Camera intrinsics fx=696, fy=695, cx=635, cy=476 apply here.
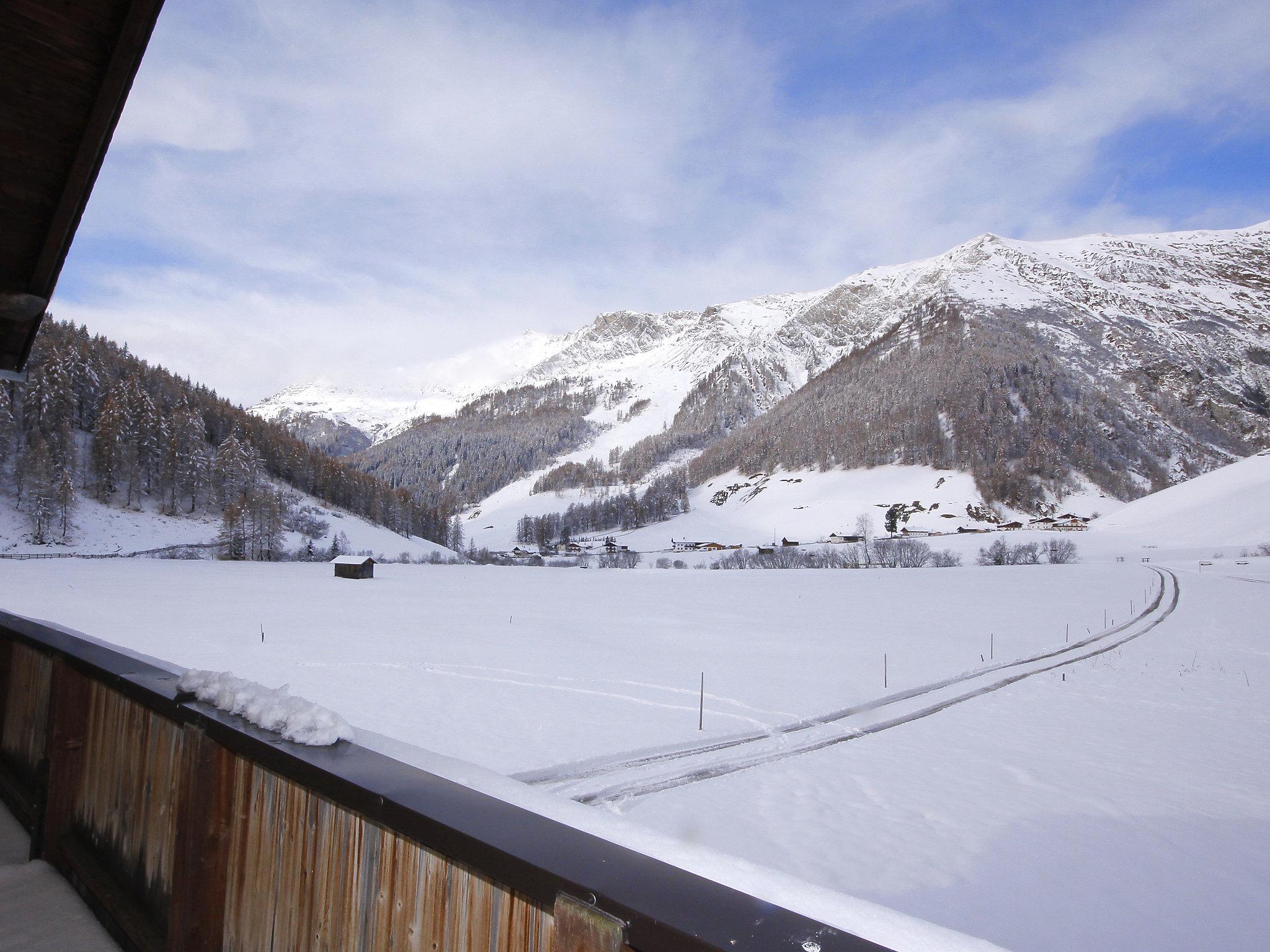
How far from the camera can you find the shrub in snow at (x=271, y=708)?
243 cm

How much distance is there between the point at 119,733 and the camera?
11.8ft

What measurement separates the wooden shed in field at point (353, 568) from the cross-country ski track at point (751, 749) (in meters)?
49.0

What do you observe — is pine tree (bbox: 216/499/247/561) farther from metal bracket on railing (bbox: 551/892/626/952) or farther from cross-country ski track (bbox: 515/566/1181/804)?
metal bracket on railing (bbox: 551/892/626/952)

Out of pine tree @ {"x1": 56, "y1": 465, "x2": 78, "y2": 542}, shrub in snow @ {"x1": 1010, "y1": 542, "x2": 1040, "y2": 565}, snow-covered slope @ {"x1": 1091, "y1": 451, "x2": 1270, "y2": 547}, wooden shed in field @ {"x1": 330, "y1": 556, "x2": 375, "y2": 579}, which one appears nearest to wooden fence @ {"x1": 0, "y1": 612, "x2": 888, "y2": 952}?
wooden shed in field @ {"x1": 330, "y1": 556, "x2": 375, "y2": 579}

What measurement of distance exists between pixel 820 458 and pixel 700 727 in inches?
6111

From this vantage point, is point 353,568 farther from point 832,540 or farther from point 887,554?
point 832,540

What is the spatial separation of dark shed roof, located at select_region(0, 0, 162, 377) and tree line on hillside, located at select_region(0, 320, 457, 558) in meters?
76.9

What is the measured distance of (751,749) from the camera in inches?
486

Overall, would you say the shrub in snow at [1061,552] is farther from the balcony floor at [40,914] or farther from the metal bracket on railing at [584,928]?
the metal bracket on railing at [584,928]

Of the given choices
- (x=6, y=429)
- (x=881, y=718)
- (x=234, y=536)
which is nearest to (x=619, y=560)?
(x=234, y=536)

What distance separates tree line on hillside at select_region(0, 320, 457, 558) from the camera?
230ft

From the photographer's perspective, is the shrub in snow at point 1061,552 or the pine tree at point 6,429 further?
the shrub in snow at point 1061,552

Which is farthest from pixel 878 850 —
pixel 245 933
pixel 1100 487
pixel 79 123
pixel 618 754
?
pixel 1100 487

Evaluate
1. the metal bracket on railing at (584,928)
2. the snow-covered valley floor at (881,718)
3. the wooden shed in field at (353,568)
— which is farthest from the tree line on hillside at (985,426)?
the metal bracket on railing at (584,928)
